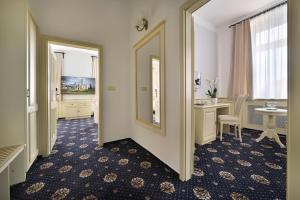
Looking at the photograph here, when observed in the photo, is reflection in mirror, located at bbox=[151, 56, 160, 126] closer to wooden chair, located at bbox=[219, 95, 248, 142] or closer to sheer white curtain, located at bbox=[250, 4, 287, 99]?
wooden chair, located at bbox=[219, 95, 248, 142]

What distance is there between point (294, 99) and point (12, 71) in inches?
105

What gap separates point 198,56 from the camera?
13.5 ft

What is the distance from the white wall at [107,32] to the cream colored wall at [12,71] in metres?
0.80

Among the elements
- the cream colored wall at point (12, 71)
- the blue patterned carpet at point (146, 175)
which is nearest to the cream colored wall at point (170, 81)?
the blue patterned carpet at point (146, 175)

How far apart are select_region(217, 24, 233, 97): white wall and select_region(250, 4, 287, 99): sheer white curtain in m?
0.66

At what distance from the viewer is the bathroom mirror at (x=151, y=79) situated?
81.5 inches

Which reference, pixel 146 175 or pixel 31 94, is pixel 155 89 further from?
pixel 31 94

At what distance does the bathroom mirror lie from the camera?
2.07 metres

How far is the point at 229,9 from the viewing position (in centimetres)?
373

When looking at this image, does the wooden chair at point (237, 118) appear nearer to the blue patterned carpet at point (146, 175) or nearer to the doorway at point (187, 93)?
the blue patterned carpet at point (146, 175)

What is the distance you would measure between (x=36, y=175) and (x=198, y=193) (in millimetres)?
2085

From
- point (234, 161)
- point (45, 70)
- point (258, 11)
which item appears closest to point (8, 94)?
point (45, 70)

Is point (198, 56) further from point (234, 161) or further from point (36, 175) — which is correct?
point (36, 175)

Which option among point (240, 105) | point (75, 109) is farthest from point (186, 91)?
point (75, 109)
